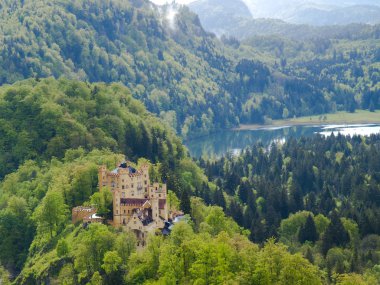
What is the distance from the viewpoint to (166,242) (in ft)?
339

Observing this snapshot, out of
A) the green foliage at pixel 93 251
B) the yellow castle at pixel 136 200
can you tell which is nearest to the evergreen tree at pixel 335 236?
the yellow castle at pixel 136 200

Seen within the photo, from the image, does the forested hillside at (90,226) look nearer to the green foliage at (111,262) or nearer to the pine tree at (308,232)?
the green foliage at (111,262)

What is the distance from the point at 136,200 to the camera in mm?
114875

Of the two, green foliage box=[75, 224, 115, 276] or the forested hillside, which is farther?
green foliage box=[75, 224, 115, 276]

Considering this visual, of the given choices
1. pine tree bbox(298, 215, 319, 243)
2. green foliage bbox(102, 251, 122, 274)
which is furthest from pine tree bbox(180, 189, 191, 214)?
pine tree bbox(298, 215, 319, 243)

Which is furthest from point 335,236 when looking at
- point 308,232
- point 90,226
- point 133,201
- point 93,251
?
point 93,251

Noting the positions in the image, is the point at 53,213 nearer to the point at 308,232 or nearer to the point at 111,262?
the point at 111,262

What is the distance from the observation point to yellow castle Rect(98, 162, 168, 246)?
10981cm

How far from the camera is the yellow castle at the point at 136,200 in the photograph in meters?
110

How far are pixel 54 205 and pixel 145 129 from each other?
Result: 74.1m

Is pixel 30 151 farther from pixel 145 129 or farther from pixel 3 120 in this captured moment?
pixel 145 129

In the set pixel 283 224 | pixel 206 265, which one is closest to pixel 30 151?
pixel 283 224

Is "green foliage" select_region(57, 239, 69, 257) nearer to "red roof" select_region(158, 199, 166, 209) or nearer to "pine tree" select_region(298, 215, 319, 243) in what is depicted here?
"red roof" select_region(158, 199, 166, 209)

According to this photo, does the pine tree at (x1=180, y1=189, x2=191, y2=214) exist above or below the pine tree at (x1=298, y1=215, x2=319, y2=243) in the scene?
above
